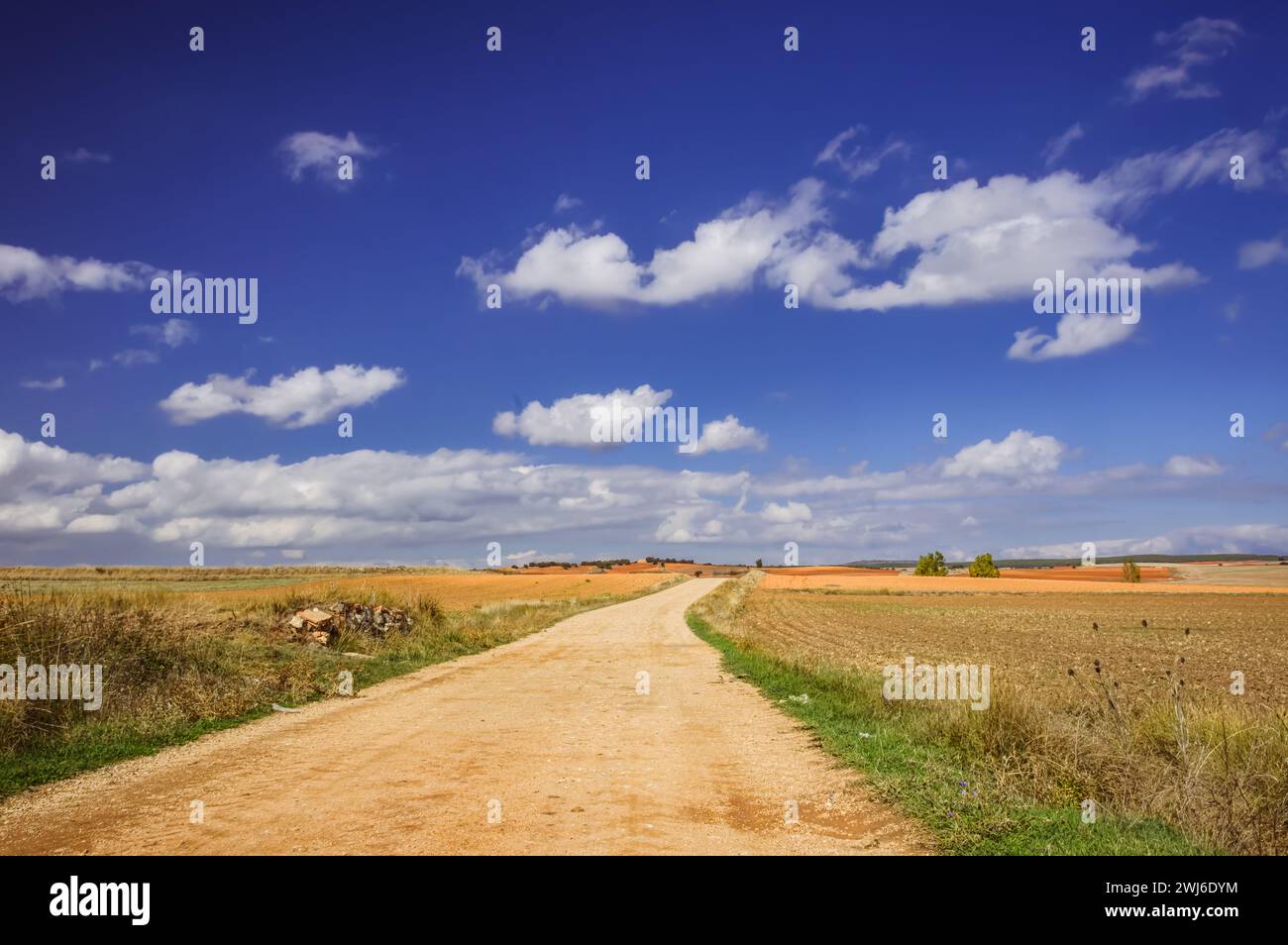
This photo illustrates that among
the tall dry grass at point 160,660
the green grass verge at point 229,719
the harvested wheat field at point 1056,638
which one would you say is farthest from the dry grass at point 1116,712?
the tall dry grass at point 160,660

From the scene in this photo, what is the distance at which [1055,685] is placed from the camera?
1471 centimetres

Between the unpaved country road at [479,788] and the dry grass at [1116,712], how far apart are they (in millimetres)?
2017

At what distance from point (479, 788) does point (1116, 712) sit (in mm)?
7576

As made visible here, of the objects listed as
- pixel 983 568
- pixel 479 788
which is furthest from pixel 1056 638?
pixel 983 568

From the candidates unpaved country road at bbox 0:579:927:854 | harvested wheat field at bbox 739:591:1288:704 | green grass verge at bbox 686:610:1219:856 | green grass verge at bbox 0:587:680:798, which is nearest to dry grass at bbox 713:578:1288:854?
harvested wheat field at bbox 739:591:1288:704

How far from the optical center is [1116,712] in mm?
9523

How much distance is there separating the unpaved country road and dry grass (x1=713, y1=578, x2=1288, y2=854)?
6.62ft

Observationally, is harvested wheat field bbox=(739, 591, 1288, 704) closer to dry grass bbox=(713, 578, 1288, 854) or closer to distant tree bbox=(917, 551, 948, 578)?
dry grass bbox=(713, 578, 1288, 854)

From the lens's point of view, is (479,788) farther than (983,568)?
No

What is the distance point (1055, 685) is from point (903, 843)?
9.91m

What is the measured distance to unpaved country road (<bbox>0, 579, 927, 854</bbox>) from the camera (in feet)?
21.8

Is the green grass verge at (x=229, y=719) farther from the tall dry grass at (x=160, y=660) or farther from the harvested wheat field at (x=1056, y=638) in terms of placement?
the harvested wheat field at (x=1056, y=638)

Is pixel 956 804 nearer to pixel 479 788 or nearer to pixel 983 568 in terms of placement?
pixel 479 788
